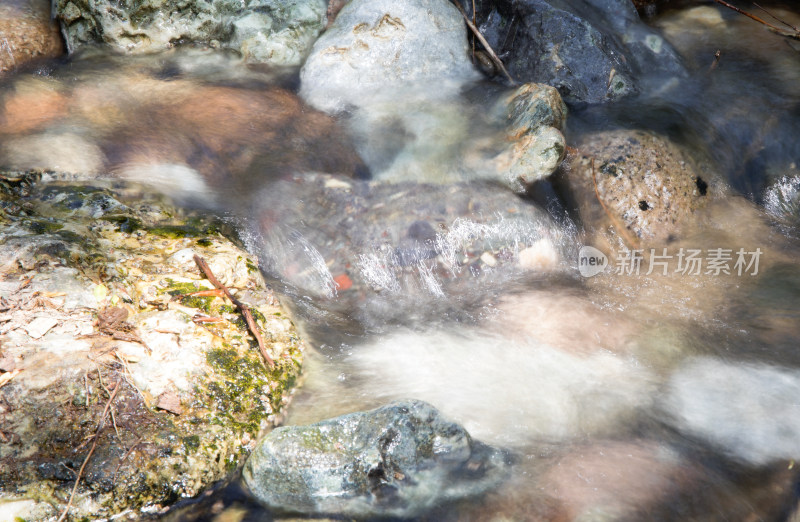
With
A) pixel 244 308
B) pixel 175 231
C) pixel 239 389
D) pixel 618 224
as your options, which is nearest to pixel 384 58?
pixel 618 224

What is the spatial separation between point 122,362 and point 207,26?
4.27 meters

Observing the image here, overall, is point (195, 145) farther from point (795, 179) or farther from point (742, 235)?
point (795, 179)

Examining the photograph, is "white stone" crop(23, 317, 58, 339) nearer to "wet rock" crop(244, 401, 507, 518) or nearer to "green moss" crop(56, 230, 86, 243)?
"green moss" crop(56, 230, 86, 243)

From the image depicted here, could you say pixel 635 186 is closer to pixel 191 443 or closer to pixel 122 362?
pixel 191 443

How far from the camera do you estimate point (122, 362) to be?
2.81 m

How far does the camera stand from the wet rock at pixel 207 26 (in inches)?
223

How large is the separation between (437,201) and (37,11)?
480cm

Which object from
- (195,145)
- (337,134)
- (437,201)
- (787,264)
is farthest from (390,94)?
(787,264)

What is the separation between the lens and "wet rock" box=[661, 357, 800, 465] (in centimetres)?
298

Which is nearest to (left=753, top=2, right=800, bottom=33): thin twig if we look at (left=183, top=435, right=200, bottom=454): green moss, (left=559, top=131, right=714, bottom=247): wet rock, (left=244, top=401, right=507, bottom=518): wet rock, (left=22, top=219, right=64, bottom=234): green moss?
(left=559, top=131, right=714, bottom=247): wet rock

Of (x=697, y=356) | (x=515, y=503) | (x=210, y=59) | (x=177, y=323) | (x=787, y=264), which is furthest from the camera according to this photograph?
(x=210, y=59)

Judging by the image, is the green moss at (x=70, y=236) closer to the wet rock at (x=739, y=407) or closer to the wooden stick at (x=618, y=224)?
the wet rock at (x=739, y=407)

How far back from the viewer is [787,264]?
4.39 metres

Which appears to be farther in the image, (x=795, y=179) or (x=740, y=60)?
(x=740, y=60)
